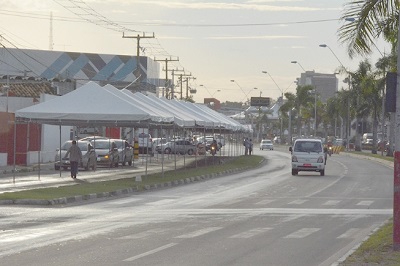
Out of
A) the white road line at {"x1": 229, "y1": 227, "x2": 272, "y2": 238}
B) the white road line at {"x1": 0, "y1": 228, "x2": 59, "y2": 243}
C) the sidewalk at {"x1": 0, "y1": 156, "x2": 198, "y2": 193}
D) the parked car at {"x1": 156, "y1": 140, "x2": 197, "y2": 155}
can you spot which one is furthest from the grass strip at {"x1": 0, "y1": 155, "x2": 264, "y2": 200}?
the parked car at {"x1": 156, "y1": 140, "x2": 197, "y2": 155}

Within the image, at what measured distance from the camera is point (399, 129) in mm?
16172

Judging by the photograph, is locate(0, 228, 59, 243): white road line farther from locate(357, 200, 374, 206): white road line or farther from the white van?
the white van

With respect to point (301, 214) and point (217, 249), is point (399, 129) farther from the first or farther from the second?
point (301, 214)

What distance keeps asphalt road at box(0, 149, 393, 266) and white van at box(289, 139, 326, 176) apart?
48.2 feet

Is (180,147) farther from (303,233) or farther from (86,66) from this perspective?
(303,233)

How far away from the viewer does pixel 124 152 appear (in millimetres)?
59656

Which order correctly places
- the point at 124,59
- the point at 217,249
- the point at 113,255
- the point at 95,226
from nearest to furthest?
the point at 113,255, the point at 217,249, the point at 95,226, the point at 124,59

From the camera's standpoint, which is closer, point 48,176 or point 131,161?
point 48,176

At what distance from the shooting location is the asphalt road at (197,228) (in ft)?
51.9

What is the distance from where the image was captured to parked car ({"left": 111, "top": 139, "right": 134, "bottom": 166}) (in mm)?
59031

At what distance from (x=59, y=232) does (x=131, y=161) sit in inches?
1650

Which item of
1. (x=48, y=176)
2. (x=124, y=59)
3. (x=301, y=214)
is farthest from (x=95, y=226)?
Result: (x=124, y=59)

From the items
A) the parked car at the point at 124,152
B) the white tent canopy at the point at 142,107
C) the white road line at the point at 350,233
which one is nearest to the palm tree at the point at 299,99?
the parked car at the point at 124,152

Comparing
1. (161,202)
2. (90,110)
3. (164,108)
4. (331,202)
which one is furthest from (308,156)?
(161,202)
